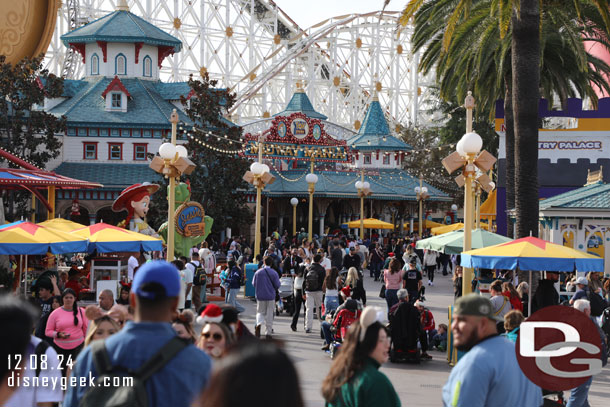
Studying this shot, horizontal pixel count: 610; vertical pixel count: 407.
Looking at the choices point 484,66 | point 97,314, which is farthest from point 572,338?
point 484,66

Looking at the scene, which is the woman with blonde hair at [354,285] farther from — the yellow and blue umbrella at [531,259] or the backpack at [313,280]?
the yellow and blue umbrella at [531,259]

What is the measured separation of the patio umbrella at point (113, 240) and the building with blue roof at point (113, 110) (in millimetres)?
22456

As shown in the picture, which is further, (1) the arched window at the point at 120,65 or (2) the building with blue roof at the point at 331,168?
(2) the building with blue roof at the point at 331,168

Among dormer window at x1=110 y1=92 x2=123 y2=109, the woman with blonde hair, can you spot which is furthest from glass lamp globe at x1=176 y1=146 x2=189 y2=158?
dormer window at x1=110 y1=92 x2=123 y2=109

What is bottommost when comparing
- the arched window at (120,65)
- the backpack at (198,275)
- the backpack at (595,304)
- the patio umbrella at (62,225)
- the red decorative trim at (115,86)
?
the backpack at (595,304)

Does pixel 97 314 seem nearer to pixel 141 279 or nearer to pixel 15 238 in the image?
pixel 141 279

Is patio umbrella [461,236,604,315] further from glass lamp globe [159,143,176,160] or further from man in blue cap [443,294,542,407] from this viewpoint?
man in blue cap [443,294,542,407]

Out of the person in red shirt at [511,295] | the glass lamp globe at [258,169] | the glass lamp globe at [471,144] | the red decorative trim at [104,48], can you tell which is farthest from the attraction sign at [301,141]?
the person in red shirt at [511,295]

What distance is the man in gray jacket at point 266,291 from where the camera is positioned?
49.1 ft

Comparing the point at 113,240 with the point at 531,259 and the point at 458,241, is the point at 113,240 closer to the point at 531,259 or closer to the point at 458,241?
the point at 458,241

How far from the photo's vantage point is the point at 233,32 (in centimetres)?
5522

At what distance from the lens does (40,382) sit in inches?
220

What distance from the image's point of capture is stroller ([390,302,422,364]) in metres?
13.5

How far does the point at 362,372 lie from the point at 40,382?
6.87 feet
